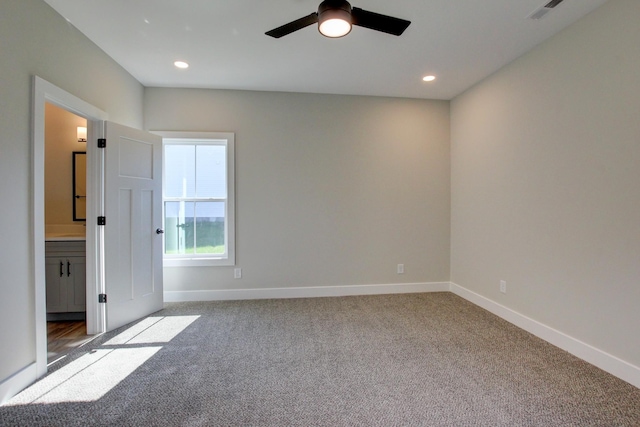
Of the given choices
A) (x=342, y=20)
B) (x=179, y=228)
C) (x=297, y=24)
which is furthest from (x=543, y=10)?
(x=179, y=228)

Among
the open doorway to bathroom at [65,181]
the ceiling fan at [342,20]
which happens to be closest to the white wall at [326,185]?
the open doorway to bathroom at [65,181]

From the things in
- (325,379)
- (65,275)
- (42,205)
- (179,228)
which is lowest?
(325,379)

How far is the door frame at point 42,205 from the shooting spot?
6.86 feet

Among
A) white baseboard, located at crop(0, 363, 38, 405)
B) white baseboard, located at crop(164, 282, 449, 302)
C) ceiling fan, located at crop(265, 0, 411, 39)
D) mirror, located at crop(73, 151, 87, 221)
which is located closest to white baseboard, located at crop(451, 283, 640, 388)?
white baseboard, located at crop(164, 282, 449, 302)

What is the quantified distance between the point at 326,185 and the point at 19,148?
115 inches

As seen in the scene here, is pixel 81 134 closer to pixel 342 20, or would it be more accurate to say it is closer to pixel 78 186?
pixel 78 186

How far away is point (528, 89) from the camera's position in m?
2.88

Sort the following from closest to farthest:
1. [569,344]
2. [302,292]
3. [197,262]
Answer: [569,344] → [197,262] → [302,292]

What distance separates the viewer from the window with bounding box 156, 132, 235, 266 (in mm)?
3812

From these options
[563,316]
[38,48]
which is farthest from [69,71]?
[563,316]

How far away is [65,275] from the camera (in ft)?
10.1

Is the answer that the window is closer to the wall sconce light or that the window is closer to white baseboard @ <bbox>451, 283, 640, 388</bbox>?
the wall sconce light

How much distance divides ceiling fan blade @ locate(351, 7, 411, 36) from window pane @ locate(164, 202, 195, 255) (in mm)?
3010

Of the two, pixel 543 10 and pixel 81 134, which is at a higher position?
pixel 543 10
